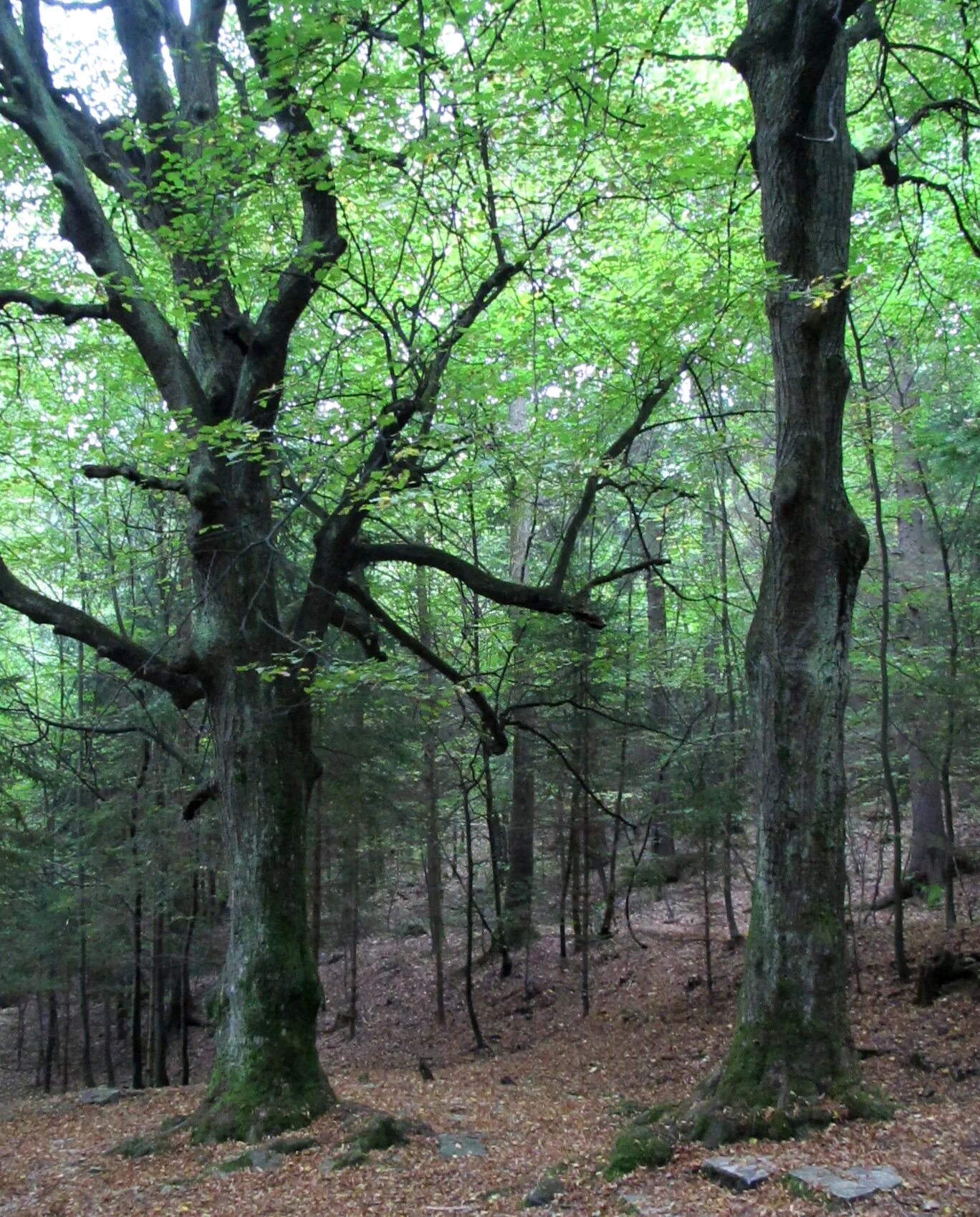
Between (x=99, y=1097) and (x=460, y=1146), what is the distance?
5928mm

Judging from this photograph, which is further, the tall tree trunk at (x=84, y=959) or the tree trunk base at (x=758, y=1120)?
the tall tree trunk at (x=84, y=959)

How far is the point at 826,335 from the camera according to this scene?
5531 mm

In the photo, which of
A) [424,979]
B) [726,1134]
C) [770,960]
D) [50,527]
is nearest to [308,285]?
[770,960]

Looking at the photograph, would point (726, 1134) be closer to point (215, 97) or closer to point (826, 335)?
point (826, 335)

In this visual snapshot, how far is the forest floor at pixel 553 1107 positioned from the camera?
4484 millimetres

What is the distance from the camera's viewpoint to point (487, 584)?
→ 24.4 feet

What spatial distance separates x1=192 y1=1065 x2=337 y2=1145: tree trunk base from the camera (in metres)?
5.98

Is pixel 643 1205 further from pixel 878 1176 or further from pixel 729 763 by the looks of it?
pixel 729 763

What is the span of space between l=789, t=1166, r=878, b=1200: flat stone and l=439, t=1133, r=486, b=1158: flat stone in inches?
95.1

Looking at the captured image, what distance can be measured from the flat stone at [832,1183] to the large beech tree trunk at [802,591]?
767mm

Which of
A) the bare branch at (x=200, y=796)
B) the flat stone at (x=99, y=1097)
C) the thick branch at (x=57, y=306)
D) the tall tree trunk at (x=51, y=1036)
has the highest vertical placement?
the thick branch at (x=57, y=306)

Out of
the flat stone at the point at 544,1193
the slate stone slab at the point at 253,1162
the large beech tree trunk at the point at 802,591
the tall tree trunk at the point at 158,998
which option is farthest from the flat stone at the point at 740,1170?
the tall tree trunk at the point at 158,998

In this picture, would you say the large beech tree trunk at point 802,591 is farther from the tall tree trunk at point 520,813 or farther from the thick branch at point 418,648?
the tall tree trunk at point 520,813

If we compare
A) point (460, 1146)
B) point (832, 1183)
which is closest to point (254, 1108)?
point (460, 1146)
